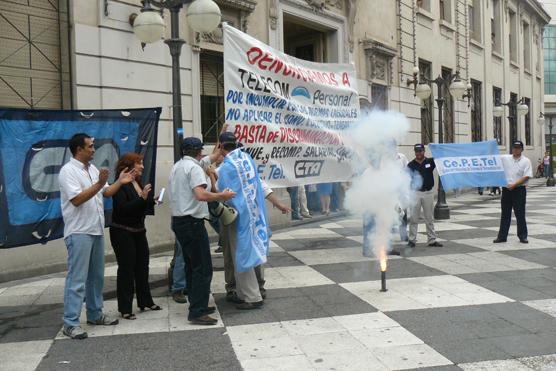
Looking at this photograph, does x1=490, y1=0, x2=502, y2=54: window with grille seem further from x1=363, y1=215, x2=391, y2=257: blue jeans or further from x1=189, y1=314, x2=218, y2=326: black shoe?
x1=189, y1=314, x2=218, y2=326: black shoe

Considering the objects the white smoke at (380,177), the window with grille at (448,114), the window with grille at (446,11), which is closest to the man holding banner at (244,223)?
the white smoke at (380,177)

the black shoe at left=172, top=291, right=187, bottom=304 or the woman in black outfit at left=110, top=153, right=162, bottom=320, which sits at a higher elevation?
the woman in black outfit at left=110, top=153, right=162, bottom=320

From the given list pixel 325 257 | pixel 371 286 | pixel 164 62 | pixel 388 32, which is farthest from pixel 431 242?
pixel 388 32

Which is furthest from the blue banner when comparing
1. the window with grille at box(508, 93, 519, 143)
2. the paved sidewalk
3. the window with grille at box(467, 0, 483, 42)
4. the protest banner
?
the window with grille at box(508, 93, 519, 143)

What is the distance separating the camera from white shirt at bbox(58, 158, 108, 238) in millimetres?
4805

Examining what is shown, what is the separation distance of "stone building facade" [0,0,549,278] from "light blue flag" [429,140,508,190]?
3769mm

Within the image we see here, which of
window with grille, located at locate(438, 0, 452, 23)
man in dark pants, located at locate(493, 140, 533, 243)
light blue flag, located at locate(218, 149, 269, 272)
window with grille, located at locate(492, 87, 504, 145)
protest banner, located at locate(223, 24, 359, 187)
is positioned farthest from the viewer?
window with grille, located at locate(492, 87, 504, 145)

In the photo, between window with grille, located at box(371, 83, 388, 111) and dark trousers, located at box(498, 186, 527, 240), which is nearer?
dark trousers, located at box(498, 186, 527, 240)

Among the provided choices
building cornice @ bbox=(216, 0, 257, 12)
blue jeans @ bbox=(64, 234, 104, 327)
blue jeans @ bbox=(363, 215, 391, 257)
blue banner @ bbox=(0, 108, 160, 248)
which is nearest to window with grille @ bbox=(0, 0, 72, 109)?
blue banner @ bbox=(0, 108, 160, 248)

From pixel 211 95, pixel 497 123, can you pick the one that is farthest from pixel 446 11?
pixel 211 95

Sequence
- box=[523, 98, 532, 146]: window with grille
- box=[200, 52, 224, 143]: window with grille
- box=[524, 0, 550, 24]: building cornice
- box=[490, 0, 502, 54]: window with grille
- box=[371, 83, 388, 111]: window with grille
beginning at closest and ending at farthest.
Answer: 1. box=[200, 52, 224, 143]: window with grille
2. box=[371, 83, 388, 111]: window with grille
3. box=[490, 0, 502, 54]: window with grille
4. box=[524, 0, 550, 24]: building cornice
5. box=[523, 98, 532, 146]: window with grille

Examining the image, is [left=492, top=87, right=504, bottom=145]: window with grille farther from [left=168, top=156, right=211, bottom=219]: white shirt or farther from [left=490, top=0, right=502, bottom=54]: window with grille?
[left=168, top=156, right=211, bottom=219]: white shirt

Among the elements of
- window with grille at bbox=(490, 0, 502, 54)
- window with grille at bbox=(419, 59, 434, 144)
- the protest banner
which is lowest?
the protest banner

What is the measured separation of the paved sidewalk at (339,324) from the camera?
13.7 ft
